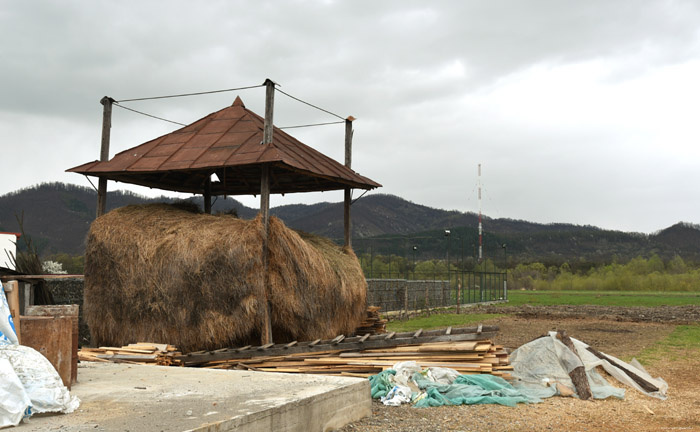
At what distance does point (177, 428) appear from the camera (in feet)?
15.4

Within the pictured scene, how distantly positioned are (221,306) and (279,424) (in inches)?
210

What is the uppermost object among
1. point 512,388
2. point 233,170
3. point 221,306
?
point 233,170

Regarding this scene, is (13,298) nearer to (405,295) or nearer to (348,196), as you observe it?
(348,196)

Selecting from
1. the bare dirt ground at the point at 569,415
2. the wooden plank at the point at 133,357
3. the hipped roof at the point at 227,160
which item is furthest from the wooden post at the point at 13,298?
the hipped roof at the point at 227,160

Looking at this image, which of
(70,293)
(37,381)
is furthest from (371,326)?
(37,381)

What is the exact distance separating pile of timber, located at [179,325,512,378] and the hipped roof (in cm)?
330

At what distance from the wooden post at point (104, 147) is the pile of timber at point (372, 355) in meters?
4.26

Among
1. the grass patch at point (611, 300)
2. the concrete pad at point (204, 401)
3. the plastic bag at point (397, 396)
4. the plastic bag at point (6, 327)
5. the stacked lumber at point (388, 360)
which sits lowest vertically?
the grass patch at point (611, 300)

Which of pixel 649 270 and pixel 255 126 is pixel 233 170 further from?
pixel 649 270

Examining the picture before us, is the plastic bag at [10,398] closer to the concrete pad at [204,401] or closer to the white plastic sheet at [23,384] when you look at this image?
the white plastic sheet at [23,384]

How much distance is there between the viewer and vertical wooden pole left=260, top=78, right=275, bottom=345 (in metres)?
11.0

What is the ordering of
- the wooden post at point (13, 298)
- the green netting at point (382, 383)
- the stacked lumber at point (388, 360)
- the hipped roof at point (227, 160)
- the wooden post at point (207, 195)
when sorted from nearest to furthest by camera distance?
1. the wooden post at point (13, 298)
2. the green netting at point (382, 383)
3. the stacked lumber at point (388, 360)
4. the hipped roof at point (227, 160)
5. the wooden post at point (207, 195)

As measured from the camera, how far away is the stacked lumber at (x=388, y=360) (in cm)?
957

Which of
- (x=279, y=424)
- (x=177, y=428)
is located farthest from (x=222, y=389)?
(x=177, y=428)
